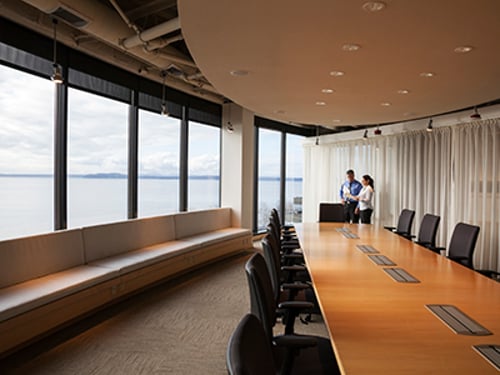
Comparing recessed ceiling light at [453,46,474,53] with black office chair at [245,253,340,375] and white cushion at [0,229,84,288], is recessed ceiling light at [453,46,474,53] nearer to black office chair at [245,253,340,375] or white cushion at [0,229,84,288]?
black office chair at [245,253,340,375]

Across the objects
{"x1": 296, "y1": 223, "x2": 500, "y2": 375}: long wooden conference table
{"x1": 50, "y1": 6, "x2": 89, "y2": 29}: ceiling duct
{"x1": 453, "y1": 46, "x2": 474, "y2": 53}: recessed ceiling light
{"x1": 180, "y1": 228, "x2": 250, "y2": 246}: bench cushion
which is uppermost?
{"x1": 50, "y1": 6, "x2": 89, "y2": 29}: ceiling duct

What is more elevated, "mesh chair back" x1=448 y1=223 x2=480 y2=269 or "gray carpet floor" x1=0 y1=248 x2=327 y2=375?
"mesh chair back" x1=448 y1=223 x2=480 y2=269

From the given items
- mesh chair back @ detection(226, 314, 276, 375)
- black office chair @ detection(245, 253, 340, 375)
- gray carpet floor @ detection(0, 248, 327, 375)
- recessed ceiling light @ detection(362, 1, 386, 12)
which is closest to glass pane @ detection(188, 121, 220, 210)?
gray carpet floor @ detection(0, 248, 327, 375)

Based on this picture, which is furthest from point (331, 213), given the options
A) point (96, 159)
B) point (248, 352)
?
point (248, 352)

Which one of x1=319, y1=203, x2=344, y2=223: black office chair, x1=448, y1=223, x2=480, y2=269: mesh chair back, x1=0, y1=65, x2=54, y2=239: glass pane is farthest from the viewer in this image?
x1=319, y1=203, x2=344, y2=223: black office chair

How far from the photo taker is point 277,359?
2.12 meters

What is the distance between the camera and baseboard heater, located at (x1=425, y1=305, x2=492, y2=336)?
75.7 inches

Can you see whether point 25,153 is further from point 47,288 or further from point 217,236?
point 217,236

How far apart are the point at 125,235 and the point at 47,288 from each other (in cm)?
171

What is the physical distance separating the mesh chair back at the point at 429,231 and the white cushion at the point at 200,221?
3513 millimetres

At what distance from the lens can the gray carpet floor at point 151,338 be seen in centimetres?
314

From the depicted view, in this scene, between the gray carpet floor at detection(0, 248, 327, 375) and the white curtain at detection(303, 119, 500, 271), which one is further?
the white curtain at detection(303, 119, 500, 271)

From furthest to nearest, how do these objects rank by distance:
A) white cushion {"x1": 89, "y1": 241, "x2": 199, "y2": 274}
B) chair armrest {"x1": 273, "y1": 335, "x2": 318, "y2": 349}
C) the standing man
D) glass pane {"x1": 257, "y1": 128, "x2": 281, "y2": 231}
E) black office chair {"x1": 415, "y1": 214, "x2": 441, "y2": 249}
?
glass pane {"x1": 257, "y1": 128, "x2": 281, "y2": 231} → the standing man → black office chair {"x1": 415, "y1": 214, "x2": 441, "y2": 249} → white cushion {"x1": 89, "y1": 241, "x2": 199, "y2": 274} → chair armrest {"x1": 273, "y1": 335, "x2": 318, "y2": 349}

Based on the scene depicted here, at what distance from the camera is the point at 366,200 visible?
828cm
